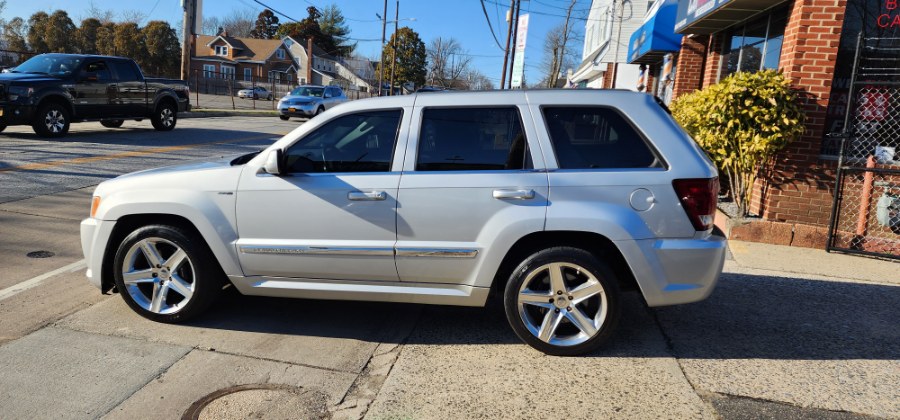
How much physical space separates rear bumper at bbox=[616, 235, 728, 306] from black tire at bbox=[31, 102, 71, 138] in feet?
46.1

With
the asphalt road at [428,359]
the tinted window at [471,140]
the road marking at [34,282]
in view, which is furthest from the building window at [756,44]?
the road marking at [34,282]

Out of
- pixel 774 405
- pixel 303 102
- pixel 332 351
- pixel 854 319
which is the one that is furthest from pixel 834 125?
pixel 303 102

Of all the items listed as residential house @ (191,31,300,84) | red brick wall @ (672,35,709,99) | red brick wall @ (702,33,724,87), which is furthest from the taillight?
residential house @ (191,31,300,84)

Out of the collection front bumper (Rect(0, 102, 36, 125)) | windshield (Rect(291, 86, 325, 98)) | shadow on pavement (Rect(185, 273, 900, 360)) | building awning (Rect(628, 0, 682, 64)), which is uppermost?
building awning (Rect(628, 0, 682, 64))

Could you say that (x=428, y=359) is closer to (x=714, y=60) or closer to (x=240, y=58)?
(x=714, y=60)

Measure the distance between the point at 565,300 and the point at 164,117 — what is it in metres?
16.1

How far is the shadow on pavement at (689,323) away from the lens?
413cm

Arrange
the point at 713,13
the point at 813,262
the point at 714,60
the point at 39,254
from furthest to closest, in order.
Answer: the point at 714,60, the point at 713,13, the point at 813,262, the point at 39,254

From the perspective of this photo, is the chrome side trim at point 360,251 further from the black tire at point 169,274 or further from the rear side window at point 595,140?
the rear side window at point 595,140

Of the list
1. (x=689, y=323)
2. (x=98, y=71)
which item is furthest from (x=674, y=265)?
(x=98, y=71)

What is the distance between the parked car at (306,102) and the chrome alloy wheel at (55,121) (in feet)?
39.8

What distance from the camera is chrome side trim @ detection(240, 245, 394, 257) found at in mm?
3932

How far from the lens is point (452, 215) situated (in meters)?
3.84

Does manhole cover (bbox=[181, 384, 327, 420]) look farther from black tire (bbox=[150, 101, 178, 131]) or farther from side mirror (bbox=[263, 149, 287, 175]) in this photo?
black tire (bbox=[150, 101, 178, 131])
